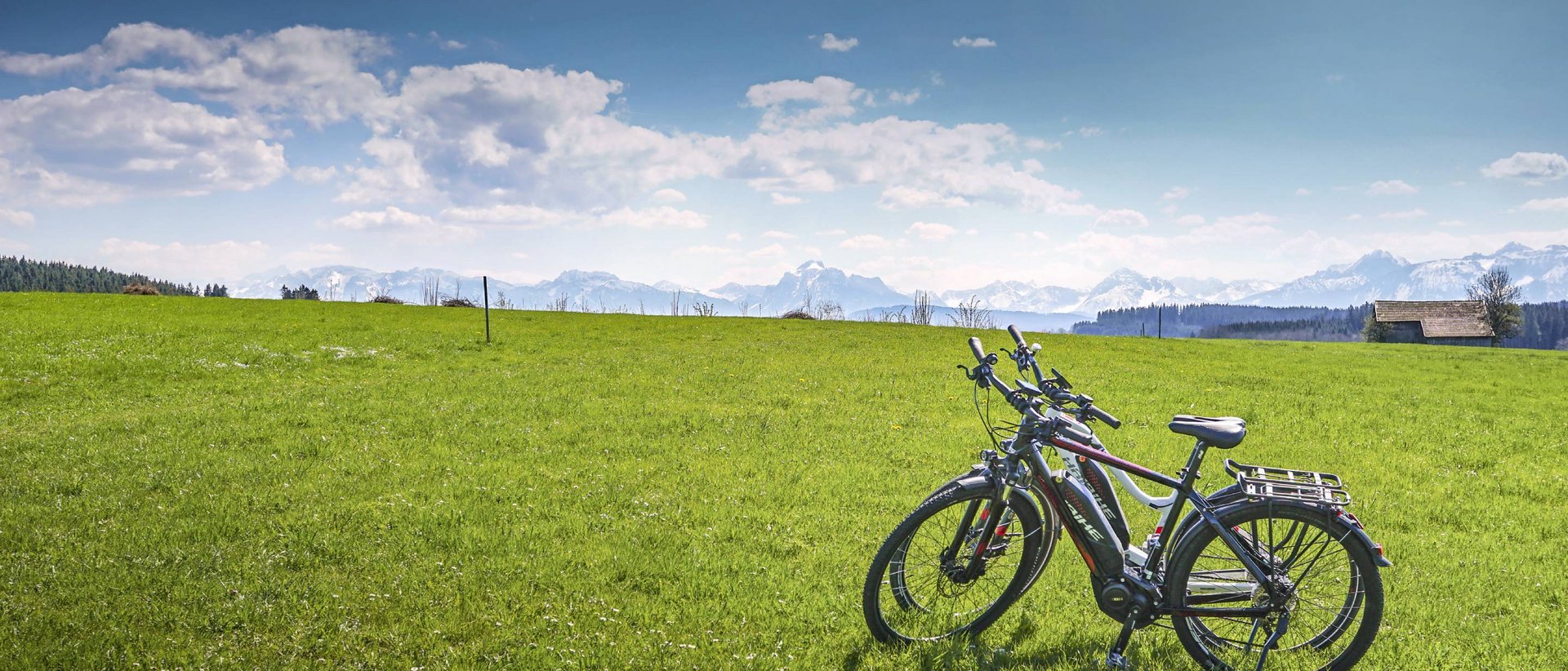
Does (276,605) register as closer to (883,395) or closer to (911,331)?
(883,395)

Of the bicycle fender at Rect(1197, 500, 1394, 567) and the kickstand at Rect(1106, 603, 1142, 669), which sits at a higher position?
the bicycle fender at Rect(1197, 500, 1394, 567)

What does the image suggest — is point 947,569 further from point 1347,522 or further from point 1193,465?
point 1347,522

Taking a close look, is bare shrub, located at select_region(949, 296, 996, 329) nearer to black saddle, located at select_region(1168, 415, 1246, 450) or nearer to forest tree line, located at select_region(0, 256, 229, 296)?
black saddle, located at select_region(1168, 415, 1246, 450)

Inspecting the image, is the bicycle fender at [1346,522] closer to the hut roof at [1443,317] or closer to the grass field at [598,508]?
the grass field at [598,508]

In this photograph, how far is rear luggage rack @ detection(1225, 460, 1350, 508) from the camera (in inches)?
191

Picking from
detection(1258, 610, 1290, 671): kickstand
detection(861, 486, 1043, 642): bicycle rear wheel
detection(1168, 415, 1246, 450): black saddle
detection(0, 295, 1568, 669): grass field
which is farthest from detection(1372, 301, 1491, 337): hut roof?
detection(861, 486, 1043, 642): bicycle rear wheel

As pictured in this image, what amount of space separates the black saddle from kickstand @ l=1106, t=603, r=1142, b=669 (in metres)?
1.40

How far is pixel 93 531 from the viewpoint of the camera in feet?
27.9

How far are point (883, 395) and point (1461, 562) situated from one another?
41.3 ft

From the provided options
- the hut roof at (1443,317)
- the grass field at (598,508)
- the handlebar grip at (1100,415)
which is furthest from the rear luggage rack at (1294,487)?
the hut roof at (1443,317)

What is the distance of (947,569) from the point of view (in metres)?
6.01

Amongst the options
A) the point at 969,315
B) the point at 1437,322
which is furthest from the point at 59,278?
the point at 1437,322

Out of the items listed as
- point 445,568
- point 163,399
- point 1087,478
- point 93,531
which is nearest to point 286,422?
point 93,531

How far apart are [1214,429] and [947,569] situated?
224 centimetres
